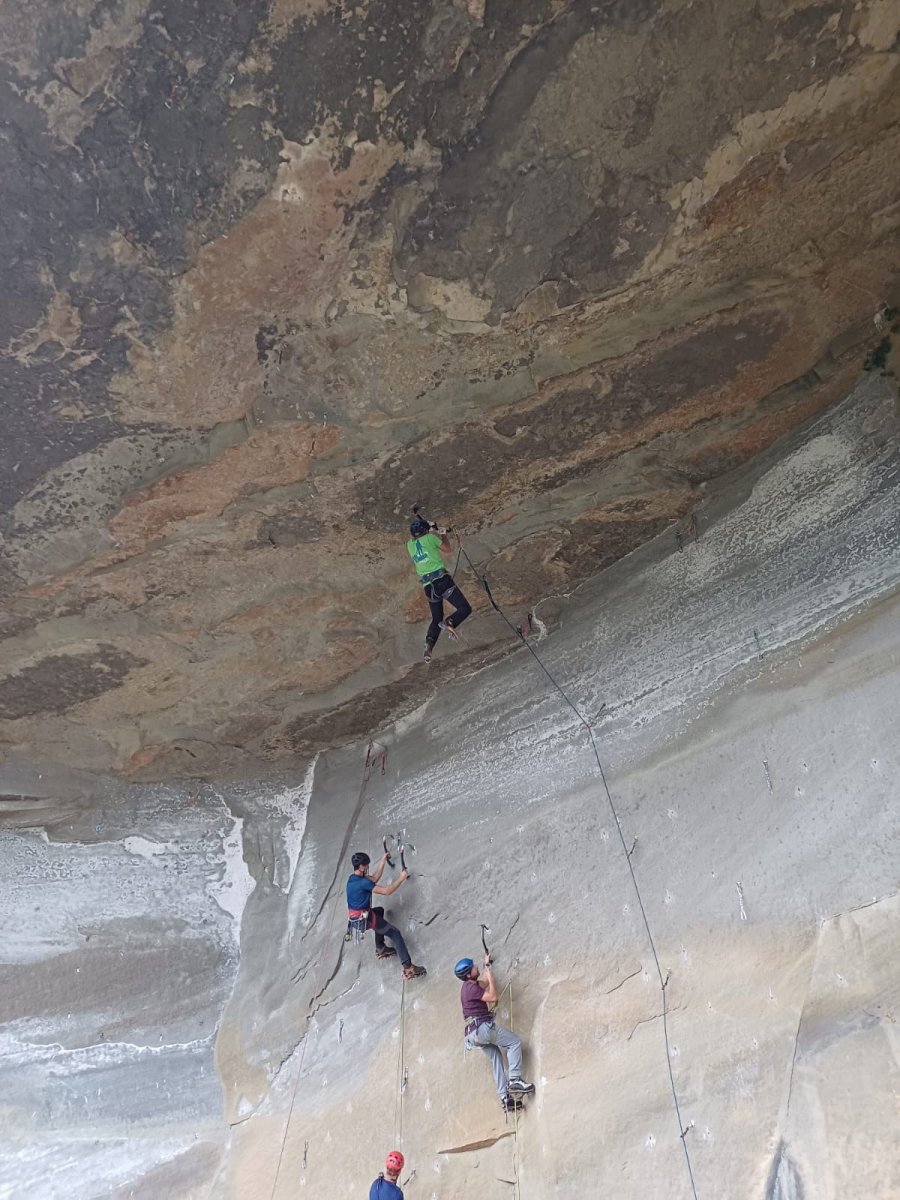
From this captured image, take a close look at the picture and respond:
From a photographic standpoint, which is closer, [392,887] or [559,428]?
[559,428]

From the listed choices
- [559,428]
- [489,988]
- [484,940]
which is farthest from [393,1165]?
[559,428]

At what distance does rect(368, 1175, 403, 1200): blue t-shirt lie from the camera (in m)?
3.65

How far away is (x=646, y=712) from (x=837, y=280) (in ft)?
8.58

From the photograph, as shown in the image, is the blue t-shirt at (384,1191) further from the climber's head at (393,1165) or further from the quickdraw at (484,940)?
the quickdraw at (484,940)

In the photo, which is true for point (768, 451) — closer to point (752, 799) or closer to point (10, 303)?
point (752, 799)

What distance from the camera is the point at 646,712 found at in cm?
481

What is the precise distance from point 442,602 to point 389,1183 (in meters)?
3.01

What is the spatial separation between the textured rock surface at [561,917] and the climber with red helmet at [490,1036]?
0.40ft

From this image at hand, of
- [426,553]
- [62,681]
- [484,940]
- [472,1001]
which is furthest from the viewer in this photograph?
[62,681]

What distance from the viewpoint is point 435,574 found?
16.3ft

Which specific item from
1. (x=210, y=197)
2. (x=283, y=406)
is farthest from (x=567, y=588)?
(x=210, y=197)

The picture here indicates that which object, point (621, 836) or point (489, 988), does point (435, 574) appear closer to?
point (621, 836)

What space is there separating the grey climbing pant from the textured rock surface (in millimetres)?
134

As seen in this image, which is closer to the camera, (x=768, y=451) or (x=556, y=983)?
(x=556, y=983)
